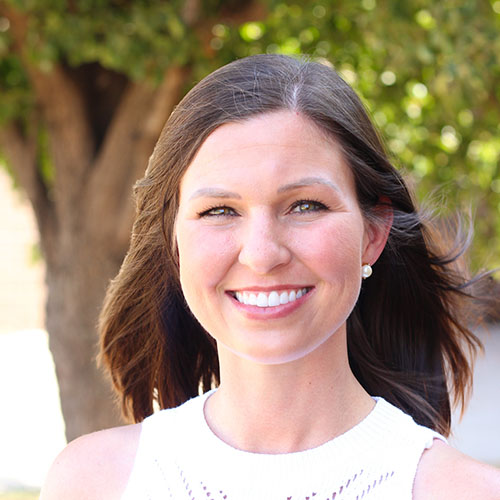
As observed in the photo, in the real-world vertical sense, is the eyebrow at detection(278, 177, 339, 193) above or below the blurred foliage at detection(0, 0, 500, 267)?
below

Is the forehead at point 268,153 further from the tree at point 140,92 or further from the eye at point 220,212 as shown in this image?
the tree at point 140,92

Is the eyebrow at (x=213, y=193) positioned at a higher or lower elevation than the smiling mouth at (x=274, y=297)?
higher

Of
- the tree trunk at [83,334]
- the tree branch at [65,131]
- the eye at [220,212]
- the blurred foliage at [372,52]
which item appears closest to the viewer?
the eye at [220,212]

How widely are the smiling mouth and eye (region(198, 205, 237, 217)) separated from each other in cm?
16

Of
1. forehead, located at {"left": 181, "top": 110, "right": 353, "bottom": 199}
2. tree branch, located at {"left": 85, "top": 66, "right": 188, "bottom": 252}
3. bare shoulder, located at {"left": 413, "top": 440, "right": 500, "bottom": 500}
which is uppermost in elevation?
tree branch, located at {"left": 85, "top": 66, "right": 188, "bottom": 252}

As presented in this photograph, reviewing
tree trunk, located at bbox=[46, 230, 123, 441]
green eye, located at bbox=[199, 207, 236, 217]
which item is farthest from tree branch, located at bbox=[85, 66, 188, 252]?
green eye, located at bbox=[199, 207, 236, 217]

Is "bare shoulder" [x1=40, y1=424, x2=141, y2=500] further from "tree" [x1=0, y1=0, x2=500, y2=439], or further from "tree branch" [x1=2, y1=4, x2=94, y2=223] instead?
"tree branch" [x1=2, y1=4, x2=94, y2=223]

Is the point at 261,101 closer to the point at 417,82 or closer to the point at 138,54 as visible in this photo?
the point at 138,54

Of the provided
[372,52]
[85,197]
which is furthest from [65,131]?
[372,52]

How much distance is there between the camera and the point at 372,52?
4.39 m

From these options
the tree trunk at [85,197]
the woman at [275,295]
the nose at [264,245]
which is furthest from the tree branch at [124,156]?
the nose at [264,245]

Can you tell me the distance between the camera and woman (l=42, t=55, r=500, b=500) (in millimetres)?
1664

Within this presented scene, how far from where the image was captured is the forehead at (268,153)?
166cm

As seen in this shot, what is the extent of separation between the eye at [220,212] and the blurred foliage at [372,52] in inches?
49.4
